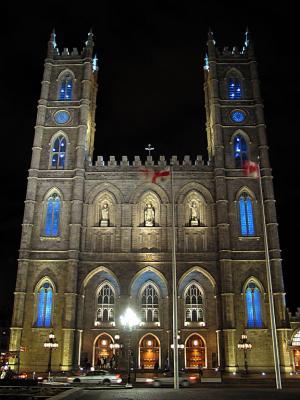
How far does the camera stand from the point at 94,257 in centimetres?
4284

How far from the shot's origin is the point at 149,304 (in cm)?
4284

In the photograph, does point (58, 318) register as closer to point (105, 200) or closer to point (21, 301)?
point (21, 301)

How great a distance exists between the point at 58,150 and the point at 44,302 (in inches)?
636

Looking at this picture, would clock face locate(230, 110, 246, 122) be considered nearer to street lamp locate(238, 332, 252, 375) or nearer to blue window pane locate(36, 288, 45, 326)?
street lamp locate(238, 332, 252, 375)

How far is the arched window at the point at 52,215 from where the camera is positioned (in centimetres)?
4388

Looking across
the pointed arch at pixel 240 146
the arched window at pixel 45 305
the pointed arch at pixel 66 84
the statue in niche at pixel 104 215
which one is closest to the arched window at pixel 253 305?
the pointed arch at pixel 240 146

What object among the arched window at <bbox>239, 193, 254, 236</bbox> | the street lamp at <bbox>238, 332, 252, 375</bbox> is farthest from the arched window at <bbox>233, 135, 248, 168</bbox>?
the street lamp at <bbox>238, 332, 252, 375</bbox>

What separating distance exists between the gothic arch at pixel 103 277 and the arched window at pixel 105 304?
1.63 feet

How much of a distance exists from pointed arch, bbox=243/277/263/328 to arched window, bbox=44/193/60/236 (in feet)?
63.6

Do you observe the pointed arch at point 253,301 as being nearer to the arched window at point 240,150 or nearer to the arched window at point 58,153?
the arched window at point 240,150

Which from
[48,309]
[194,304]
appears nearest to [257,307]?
[194,304]

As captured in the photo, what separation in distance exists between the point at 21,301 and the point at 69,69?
26864 millimetres

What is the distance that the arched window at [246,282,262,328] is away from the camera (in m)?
40.7

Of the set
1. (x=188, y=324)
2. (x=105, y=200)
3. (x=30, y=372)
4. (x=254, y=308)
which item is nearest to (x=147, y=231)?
(x=105, y=200)
